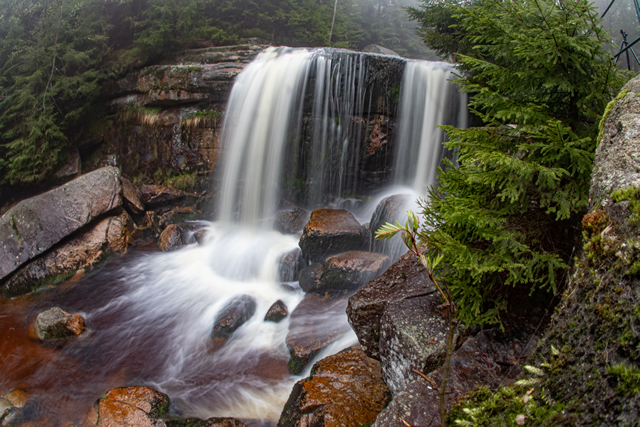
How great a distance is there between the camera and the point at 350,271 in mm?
7418

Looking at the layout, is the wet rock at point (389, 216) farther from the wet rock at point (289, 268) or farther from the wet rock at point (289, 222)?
the wet rock at point (289, 222)

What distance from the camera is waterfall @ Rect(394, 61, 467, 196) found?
9.79 m

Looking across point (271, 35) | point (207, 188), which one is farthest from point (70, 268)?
point (271, 35)

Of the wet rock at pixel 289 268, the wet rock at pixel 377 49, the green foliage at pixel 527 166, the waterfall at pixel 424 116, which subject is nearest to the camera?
the green foliage at pixel 527 166

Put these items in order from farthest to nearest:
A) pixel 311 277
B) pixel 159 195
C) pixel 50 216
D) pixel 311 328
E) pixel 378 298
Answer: pixel 159 195 → pixel 50 216 → pixel 311 277 → pixel 311 328 → pixel 378 298

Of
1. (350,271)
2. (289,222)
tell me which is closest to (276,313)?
(350,271)

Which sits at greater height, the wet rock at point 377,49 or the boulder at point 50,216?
the wet rock at point 377,49

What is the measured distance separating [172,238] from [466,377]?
983 cm

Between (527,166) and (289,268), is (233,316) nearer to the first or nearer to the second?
(289,268)

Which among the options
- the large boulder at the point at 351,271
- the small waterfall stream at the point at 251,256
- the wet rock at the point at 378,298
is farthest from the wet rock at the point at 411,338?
the large boulder at the point at 351,271

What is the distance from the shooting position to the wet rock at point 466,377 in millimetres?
2250

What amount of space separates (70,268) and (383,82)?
1056 centimetres

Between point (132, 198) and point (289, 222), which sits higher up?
point (132, 198)

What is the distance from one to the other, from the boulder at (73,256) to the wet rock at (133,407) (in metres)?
5.68
